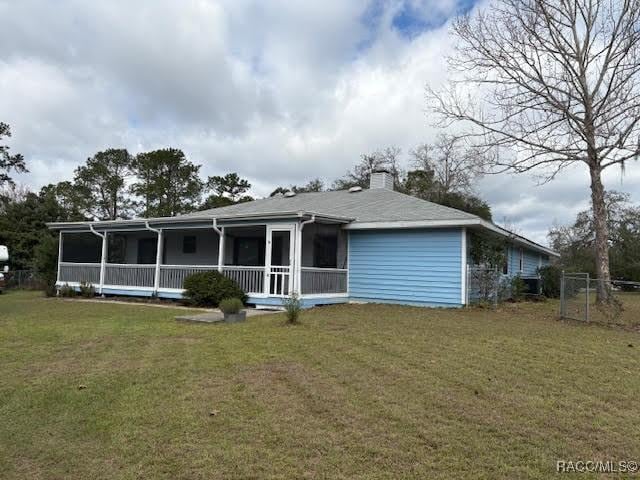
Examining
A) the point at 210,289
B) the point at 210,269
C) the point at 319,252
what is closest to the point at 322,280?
the point at 319,252

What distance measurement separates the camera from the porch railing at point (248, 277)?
13031 millimetres

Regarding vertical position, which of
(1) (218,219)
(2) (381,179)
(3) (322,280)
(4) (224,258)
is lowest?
(3) (322,280)

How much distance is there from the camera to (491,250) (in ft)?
46.8

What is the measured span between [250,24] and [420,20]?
4.59 m

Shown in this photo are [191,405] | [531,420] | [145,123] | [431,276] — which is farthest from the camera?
[145,123]

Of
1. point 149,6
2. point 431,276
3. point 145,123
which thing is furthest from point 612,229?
point 149,6

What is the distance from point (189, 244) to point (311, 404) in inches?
560

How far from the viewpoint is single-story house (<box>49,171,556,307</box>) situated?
1301cm

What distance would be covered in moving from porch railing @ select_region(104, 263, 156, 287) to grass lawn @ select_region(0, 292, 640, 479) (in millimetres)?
7206

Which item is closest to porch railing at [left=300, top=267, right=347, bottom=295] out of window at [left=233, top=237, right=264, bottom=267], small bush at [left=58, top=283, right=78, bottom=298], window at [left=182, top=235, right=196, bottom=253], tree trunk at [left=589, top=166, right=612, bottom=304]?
window at [left=233, top=237, right=264, bottom=267]

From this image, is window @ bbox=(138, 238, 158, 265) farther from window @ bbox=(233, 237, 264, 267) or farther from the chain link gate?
the chain link gate

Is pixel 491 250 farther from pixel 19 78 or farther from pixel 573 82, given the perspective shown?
pixel 19 78

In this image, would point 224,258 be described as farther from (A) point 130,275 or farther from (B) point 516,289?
(B) point 516,289

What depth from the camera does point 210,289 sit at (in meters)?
13.0
